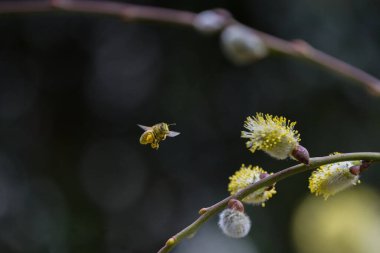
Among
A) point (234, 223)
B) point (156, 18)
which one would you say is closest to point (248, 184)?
point (234, 223)

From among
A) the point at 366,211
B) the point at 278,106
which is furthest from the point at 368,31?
the point at 366,211

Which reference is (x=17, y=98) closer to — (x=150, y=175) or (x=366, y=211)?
(x=150, y=175)

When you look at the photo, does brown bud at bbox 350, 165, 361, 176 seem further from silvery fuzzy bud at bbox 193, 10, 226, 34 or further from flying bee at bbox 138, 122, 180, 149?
silvery fuzzy bud at bbox 193, 10, 226, 34

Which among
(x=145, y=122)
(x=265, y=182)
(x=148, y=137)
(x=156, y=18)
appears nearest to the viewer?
(x=265, y=182)

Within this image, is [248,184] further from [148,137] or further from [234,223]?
[148,137]

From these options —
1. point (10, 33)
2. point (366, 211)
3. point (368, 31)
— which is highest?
point (10, 33)

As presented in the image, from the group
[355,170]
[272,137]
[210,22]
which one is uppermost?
[210,22]

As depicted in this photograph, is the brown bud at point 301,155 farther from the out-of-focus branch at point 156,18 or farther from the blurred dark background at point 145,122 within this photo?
the blurred dark background at point 145,122
